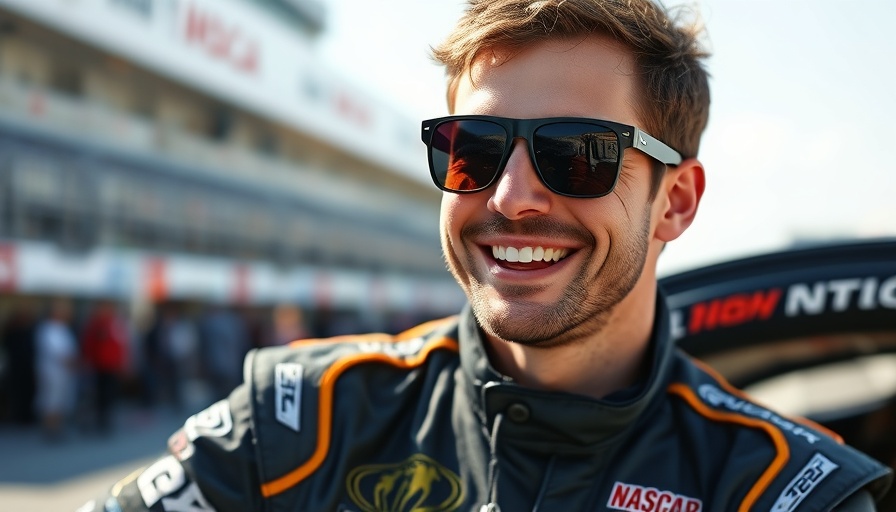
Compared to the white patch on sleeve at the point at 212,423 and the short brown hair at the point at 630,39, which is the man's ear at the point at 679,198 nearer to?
the short brown hair at the point at 630,39

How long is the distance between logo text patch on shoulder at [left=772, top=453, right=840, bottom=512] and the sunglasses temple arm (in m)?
0.58

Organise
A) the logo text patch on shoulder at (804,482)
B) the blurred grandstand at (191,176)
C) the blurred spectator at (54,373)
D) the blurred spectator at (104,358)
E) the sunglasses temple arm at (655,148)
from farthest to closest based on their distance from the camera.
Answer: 1. the blurred grandstand at (191,176)
2. the blurred spectator at (104,358)
3. the blurred spectator at (54,373)
4. the sunglasses temple arm at (655,148)
5. the logo text patch on shoulder at (804,482)

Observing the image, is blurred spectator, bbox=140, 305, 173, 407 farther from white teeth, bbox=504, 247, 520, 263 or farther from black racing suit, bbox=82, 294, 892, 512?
white teeth, bbox=504, 247, 520, 263

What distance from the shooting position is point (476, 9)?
163 cm

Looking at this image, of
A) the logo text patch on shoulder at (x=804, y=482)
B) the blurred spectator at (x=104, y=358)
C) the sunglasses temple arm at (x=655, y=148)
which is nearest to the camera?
the logo text patch on shoulder at (x=804, y=482)

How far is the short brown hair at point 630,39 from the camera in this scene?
4.99 ft

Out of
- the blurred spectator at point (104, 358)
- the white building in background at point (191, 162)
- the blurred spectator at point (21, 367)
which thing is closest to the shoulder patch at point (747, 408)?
the blurred spectator at point (104, 358)

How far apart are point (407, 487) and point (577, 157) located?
66cm

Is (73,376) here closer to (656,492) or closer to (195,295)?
(195,295)

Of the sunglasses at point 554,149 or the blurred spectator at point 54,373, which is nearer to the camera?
the sunglasses at point 554,149

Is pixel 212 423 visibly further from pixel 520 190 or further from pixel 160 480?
pixel 520 190

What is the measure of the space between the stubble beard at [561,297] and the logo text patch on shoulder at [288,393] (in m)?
0.36

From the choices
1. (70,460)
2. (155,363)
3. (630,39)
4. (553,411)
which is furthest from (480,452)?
(155,363)

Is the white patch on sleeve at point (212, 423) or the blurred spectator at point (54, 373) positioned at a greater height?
the white patch on sleeve at point (212, 423)
